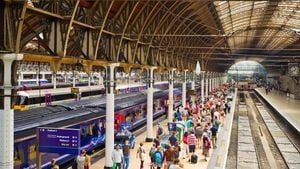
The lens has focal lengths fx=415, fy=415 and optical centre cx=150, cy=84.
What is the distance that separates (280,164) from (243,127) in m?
16.1

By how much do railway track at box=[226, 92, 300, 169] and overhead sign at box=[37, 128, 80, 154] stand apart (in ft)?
43.3

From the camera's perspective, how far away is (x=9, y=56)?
10.5m

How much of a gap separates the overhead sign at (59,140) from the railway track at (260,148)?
43.3 ft

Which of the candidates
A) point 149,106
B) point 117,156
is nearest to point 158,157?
point 117,156

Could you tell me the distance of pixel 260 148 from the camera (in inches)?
1199

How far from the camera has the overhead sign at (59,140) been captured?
12.5 metres

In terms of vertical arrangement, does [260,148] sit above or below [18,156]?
below

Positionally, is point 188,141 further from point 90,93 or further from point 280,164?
point 90,93

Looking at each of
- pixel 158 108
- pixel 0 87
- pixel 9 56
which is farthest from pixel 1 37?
pixel 158 108

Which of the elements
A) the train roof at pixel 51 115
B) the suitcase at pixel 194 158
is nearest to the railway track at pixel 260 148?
the suitcase at pixel 194 158

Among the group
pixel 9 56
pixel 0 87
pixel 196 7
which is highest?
pixel 196 7

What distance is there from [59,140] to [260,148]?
2118cm

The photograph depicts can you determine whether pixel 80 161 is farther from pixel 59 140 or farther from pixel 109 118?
pixel 109 118

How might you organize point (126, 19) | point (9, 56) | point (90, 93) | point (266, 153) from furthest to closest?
point (90, 93) < point (266, 153) < point (126, 19) < point (9, 56)
